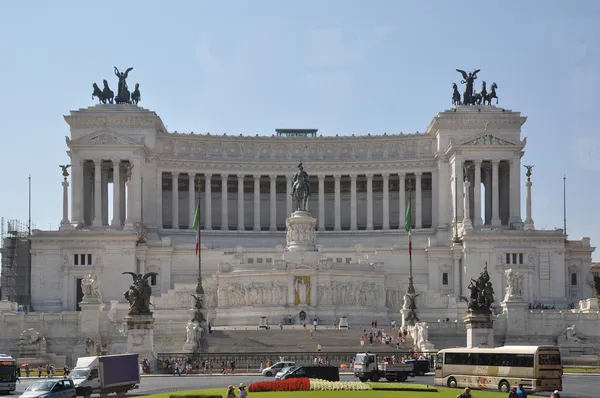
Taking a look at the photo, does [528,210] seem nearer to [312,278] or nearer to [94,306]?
[312,278]

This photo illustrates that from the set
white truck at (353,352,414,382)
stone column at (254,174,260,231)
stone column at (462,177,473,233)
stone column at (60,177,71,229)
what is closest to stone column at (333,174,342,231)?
stone column at (254,174,260,231)

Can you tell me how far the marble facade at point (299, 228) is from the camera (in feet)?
379

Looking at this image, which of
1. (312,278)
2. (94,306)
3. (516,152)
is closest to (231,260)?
(312,278)

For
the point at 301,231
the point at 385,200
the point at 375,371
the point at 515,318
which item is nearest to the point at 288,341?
the point at 515,318

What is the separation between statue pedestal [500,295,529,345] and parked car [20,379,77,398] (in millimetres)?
53257

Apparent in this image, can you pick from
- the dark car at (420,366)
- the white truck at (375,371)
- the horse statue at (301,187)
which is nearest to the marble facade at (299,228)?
the horse statue at (301,187)

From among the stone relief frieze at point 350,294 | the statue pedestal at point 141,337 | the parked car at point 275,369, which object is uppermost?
the stone relief frieze at point 350,294

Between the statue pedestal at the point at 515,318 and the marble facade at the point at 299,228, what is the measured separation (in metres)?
9.63

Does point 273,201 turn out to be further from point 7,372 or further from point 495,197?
point 7,372

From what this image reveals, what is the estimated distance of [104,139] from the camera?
13712 cm

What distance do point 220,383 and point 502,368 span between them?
1578 cm

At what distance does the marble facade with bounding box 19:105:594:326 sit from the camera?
379 ft

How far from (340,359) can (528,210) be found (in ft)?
174

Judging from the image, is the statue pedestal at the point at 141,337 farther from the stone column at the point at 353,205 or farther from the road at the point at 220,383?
the stone column at the point at 353,205
